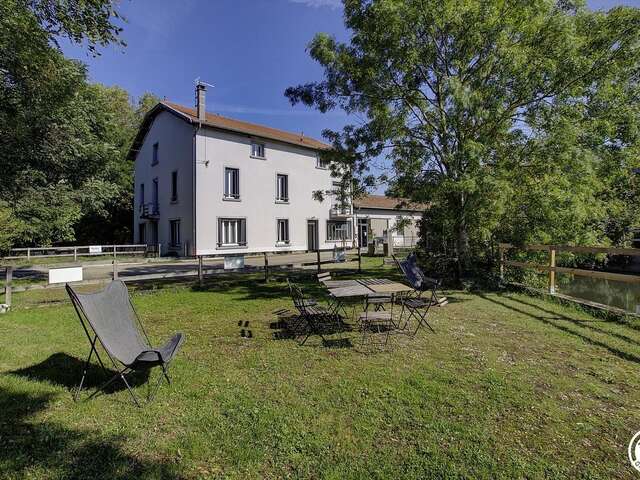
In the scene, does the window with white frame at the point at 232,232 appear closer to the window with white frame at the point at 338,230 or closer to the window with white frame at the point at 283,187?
the window with white frame at the point at 283,187

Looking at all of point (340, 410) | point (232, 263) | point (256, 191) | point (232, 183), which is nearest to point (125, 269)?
point (232, 263)

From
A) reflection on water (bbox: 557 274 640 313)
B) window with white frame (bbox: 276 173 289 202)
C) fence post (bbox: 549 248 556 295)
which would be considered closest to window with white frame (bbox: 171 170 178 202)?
window with white frame (bbox: 276 173 289 202)

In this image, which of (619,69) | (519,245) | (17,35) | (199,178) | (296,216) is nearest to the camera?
(17,35)

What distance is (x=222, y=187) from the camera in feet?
72.9

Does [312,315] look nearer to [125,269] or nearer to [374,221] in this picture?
[125,269]

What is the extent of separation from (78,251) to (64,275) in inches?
661

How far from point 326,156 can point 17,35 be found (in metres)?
8.01

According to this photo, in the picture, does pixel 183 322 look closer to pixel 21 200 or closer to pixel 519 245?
pixel 519 245

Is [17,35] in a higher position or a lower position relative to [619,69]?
higher

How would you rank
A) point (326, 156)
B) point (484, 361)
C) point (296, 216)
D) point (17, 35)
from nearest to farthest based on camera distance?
point (484, 361) < point (17, 35) < point (326, 156) < point (296, 216)

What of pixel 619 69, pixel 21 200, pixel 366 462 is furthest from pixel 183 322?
pixel 619 69

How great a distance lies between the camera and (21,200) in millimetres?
12992

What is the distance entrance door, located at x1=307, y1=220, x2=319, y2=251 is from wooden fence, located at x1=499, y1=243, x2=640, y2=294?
17454mm

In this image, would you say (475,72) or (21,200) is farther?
(21,200)
